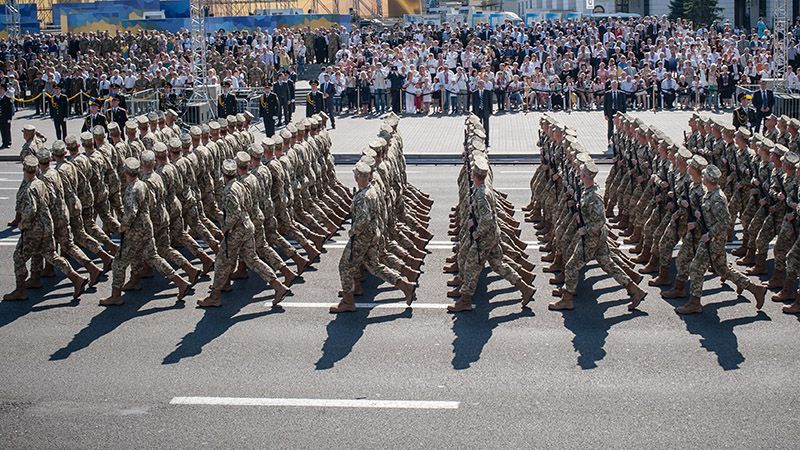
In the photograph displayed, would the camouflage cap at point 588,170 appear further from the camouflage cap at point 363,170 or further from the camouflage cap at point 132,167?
the camouflage cap at point 132,167

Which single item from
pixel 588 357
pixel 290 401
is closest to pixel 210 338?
pixel 290 401

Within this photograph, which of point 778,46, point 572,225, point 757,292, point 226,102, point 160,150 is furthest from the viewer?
point 778,46

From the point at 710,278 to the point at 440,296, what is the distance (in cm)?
349

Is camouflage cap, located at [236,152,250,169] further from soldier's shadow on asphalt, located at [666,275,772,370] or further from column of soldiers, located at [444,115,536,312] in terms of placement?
soldier's shadow on asphalt, located at [666,275,772,370]

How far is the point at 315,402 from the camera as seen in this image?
10234 millimetres

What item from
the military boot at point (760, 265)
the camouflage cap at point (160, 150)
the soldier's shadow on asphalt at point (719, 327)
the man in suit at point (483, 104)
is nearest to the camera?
the soldier's shadow on asphalt at point (719, 327)

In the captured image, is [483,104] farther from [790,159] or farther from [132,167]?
[132,167]

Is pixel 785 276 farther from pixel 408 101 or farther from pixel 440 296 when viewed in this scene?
pixel 408 101

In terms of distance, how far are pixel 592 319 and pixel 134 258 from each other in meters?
5.45

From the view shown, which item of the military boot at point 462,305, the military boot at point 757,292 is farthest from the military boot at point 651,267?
the military boot at point 462,305

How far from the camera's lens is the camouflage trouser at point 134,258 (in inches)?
526

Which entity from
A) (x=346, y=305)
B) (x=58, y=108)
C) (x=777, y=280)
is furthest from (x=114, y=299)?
(x=58, y=108)

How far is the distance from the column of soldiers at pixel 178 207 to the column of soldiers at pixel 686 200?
329cm

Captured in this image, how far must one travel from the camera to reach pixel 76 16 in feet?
156
